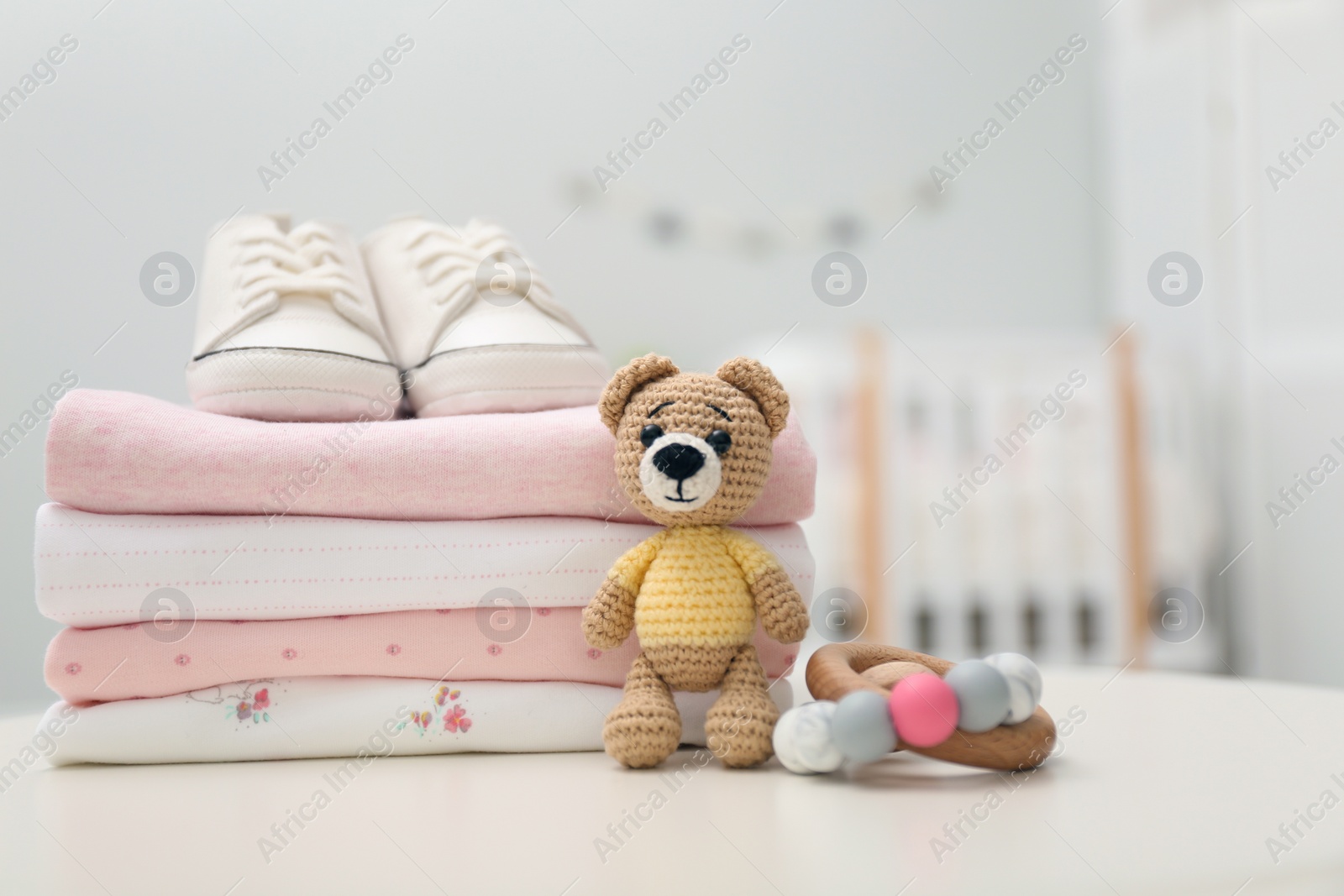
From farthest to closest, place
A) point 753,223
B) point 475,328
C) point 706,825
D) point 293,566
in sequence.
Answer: point 753,223, point 475,328, point 293,566, point 706,825

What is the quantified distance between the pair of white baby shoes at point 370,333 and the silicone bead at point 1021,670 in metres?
0.43

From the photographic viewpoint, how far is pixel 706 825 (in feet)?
1.75

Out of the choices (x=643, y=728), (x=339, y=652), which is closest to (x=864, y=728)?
(x=643, y=728)

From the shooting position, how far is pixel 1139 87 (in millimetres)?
2994

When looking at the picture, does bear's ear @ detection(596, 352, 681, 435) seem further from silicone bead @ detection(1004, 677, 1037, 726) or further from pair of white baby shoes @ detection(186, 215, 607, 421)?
silicone bead @ detection(1004, 677, 1037, 726)

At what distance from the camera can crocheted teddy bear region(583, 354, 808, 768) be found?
68 cm

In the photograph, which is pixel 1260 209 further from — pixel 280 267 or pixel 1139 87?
pixel 280 267

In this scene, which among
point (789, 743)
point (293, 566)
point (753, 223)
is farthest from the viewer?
point (753, 223)

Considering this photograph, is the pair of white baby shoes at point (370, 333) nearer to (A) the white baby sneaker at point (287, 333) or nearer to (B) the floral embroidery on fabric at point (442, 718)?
(A) the white baby sneaker at point (287, 333)

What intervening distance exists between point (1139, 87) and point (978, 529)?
65.7 inches

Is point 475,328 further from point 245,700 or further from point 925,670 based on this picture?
point 925,670

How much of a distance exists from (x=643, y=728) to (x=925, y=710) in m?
0.19

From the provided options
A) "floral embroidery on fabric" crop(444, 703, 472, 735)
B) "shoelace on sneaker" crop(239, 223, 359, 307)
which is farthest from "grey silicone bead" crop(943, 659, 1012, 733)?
"shoelace on sneaker" crop(239, 223, 359, 307)

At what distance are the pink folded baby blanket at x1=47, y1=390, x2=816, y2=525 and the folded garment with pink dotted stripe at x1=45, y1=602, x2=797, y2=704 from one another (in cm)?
9
